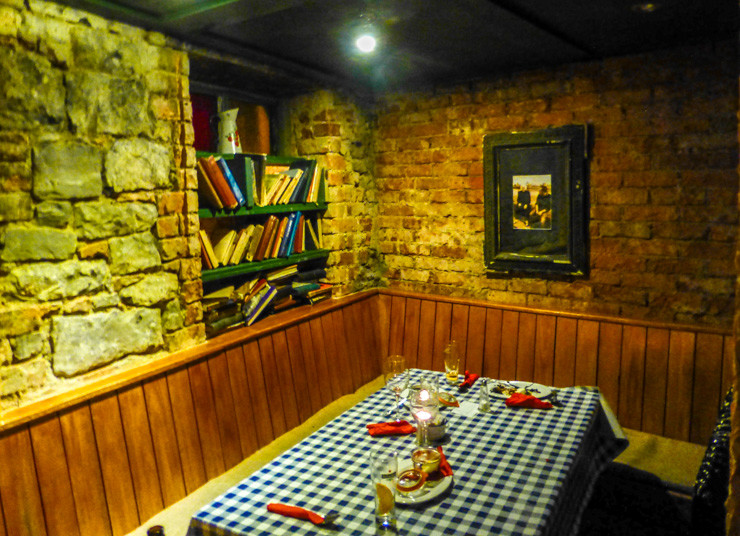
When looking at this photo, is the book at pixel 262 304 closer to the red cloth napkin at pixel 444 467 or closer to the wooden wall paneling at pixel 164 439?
the wooden wall paneling at pixel 164 439

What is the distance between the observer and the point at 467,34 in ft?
9.04

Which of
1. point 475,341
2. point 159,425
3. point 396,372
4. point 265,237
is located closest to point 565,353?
Result: point 475,341

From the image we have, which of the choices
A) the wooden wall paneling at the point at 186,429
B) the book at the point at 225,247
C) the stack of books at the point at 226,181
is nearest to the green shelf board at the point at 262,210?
the stack of books at the point at 226,181

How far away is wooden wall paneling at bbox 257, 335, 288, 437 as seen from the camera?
3008mm

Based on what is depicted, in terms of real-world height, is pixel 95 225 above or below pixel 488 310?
above

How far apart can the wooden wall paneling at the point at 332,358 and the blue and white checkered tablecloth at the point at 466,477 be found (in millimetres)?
1142

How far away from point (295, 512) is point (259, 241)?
2060 millimetres

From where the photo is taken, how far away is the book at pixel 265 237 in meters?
3.38

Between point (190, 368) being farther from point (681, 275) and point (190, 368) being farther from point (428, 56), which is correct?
point (681, 275)

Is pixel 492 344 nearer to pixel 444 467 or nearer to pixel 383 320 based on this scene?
pixel 383 320

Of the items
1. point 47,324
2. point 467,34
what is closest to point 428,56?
point 467,34

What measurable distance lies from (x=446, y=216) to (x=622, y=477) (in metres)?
1.97

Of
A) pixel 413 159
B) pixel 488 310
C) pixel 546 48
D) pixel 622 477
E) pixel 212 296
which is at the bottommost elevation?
pixel 622 477

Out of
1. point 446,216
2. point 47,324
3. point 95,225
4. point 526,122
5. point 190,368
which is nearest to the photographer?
point 47,324
